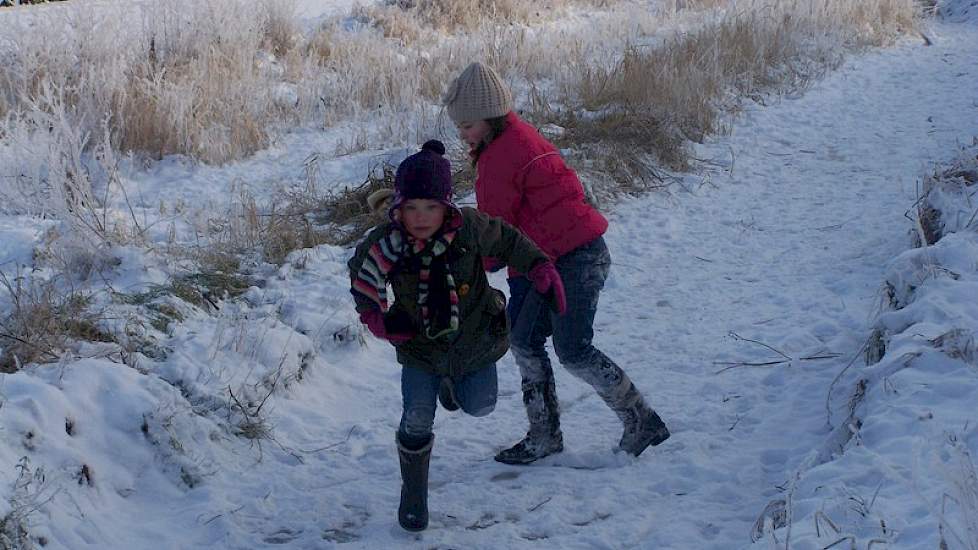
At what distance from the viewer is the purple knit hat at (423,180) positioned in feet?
9.75

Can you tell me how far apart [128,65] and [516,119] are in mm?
6299

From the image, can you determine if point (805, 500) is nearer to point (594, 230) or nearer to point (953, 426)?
point (953, 426)

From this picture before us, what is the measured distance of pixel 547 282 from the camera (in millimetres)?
3154

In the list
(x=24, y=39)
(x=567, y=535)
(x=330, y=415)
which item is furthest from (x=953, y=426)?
(x=24, y=39)

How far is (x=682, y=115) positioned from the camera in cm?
840

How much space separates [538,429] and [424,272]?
104cm

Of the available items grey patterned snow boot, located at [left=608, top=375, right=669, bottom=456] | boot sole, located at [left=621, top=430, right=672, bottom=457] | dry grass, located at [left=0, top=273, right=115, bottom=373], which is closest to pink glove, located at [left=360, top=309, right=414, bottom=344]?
grey patterned snow boot, located at [left=608, top=375, right=669, bottom=456]

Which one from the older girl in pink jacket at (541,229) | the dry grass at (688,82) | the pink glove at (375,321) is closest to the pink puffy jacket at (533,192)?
the older girl in pink jacket at (541,229)

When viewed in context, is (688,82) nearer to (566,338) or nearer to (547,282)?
(566,338)

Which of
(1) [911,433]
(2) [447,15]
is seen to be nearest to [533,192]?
(1) [911,433]

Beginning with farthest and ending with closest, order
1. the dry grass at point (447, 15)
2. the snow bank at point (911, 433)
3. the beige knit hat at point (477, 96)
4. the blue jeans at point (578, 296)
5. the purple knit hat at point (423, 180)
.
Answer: the dry grass at point (447, 15) → the blue jeans at point (578, 296) → the beige knit hat at point (477, 96) → the purple knit hat at point (423, 180) → the snow bank at point (911, 433)

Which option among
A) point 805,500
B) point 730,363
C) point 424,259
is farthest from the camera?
point 730,363

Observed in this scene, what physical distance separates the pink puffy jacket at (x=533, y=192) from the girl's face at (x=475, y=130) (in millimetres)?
51

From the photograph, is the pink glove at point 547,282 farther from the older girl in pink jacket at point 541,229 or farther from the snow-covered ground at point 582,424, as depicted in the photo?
the snow-covered ground at point 582,424
